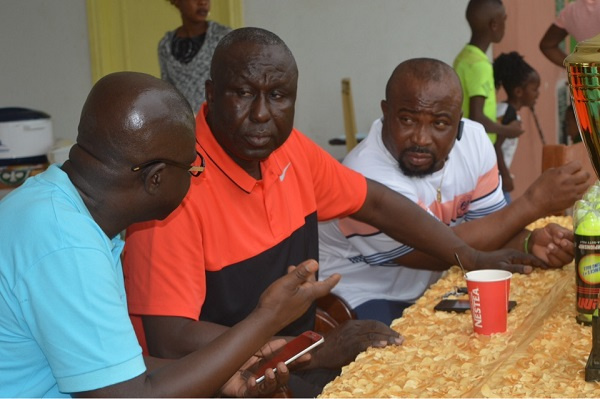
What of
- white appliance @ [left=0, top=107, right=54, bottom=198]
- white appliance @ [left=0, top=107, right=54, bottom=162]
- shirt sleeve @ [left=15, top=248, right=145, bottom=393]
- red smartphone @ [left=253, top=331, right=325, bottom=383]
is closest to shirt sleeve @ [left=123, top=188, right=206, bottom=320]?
red smartphone @ [left=253, top=331, right=325, bottom=383]

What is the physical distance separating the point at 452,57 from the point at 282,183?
420cm

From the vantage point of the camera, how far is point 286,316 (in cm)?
191

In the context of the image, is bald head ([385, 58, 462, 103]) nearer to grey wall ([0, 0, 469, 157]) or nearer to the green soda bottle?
the green soda bottle

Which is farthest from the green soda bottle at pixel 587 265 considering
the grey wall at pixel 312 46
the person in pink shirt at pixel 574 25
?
the grey wall at pixel 312 46

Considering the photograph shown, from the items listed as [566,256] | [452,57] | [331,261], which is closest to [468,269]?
[566,256]

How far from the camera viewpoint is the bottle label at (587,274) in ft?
6.81

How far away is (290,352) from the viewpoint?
76.8 inches

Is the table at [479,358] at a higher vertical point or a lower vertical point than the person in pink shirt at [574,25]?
lower

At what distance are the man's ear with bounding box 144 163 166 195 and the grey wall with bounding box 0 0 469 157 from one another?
5.05 meters

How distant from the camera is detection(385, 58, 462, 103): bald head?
3.02 m

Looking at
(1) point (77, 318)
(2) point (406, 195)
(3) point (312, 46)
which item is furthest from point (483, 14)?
(1) point (77, 318)

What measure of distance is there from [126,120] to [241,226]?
0.77 metres

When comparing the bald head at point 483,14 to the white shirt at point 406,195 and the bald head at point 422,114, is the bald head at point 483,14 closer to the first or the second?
the white shirt at point 406,195

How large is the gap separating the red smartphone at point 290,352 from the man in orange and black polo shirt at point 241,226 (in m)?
0.16
